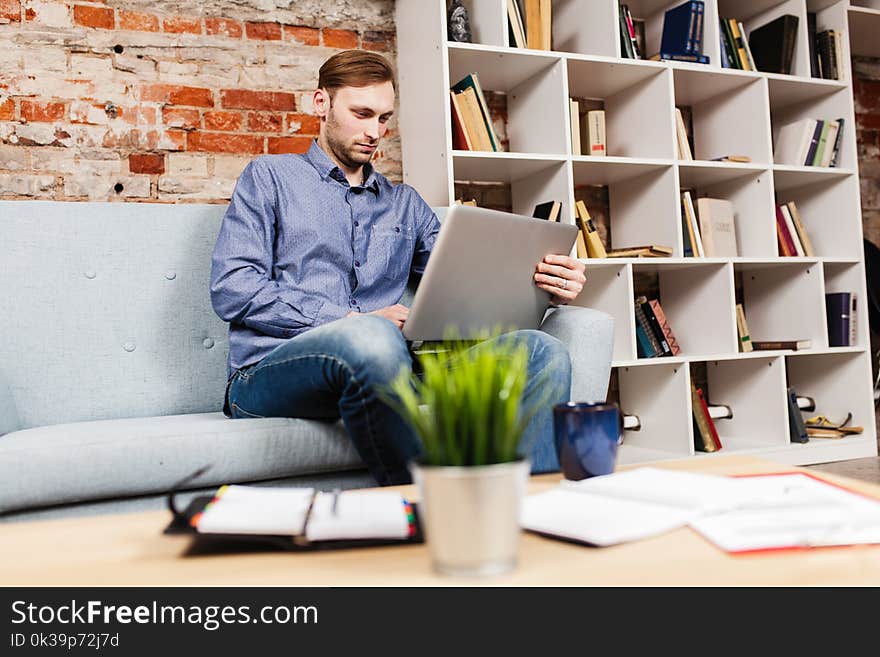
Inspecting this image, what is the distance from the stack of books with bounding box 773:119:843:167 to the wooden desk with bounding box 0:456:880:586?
292 cm

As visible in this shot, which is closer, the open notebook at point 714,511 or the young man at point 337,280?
A: the open notebook at point 714,511

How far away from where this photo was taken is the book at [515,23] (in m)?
2.68

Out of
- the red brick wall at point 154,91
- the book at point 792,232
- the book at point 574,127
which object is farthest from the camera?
the book at point 792,232

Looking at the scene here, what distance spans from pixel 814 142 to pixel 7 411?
9.99 ft

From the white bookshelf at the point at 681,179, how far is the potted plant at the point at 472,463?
2.04 metres

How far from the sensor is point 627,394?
3.07 metres

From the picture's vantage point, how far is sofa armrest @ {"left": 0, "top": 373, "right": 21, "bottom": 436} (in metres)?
1.57

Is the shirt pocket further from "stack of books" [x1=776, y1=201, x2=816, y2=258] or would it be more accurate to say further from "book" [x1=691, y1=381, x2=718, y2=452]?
"stack of books" [x1=776, y1=201, x2=816, y2=258]

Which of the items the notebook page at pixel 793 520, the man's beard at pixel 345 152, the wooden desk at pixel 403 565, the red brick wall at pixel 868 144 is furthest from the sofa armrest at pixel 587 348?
the red brick wall at pixel 868 144

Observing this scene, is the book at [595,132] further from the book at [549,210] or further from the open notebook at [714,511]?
the open notebook at [714,511]

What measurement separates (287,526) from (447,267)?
0.74 meters

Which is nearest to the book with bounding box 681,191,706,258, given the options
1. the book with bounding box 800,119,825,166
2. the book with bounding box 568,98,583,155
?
the book with bounding box 568,98,583,155

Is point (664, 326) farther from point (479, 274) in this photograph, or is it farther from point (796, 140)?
point (479, 274)
